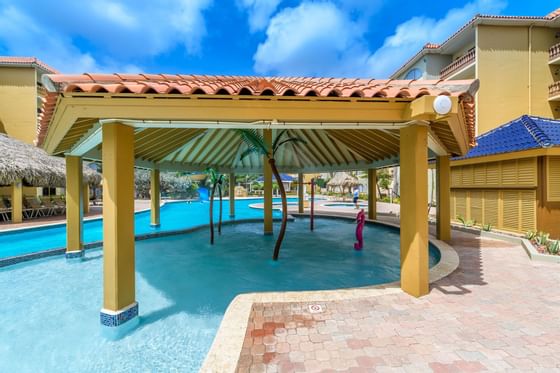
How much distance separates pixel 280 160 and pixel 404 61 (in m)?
19.4

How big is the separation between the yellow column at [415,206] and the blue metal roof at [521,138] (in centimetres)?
764

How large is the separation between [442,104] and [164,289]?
6999 millimetres

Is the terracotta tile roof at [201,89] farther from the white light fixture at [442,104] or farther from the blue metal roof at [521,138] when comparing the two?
the blue metal roof at [521,138]

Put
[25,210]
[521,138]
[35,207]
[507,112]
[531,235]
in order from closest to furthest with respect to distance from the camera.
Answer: [531,235] → [521,138] → [25,210] → [35,207] → [507,112]

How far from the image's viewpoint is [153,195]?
14.1 meters

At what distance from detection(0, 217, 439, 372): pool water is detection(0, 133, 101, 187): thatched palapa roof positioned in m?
9.29

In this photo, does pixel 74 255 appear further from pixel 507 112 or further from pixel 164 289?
pixel 507 112

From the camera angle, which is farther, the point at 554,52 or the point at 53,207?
the point at 554,52

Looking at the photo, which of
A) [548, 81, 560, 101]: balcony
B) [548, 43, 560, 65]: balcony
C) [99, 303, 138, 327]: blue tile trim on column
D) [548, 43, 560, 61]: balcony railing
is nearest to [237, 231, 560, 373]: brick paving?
[99, 303, 138, 327]: blue tile trim on column

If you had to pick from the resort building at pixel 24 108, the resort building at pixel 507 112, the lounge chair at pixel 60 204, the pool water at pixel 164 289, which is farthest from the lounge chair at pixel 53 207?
the resort building at pixel 507 112

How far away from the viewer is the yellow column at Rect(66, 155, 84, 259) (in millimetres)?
8180

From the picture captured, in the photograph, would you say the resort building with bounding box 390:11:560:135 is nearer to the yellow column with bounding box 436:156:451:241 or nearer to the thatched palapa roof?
the yellow column with bounding box 436:156:451:241

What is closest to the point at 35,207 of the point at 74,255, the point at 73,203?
the point at 74,255

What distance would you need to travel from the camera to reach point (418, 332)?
3422mm
